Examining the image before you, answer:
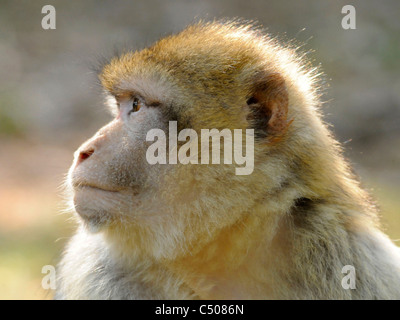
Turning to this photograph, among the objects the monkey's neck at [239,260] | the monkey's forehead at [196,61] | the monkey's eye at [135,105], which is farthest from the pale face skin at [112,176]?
the monkey's neck at [239,260]

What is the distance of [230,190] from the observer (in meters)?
3.74

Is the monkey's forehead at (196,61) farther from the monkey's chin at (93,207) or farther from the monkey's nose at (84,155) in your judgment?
the monkey's chin at (93,207)

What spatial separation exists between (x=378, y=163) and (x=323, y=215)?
8249 millimetres

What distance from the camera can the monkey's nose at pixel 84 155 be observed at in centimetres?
382

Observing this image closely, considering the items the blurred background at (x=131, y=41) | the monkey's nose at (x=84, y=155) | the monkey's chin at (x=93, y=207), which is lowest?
the monkey's chin at (x=93, y=207)

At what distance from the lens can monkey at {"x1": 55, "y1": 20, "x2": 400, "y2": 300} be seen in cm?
374

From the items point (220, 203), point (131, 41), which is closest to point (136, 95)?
point (220, 203)

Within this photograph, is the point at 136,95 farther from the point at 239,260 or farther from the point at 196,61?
the point at 239,260

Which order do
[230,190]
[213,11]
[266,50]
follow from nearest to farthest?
1. [230,190]
2. [266,50]
3. [213,11]

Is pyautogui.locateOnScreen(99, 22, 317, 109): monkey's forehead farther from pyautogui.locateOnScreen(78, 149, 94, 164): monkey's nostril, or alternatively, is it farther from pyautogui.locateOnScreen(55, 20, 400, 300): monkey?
pyautogui.locateOnScreen(78, 149, 94, 164): monkey's nostril

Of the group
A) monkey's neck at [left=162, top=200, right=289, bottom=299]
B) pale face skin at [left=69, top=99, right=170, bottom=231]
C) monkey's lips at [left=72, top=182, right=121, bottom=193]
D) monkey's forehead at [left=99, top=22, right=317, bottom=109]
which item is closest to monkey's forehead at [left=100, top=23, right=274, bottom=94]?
monkey's forehead at [left=99, top=22, right=317, bottom=109]
